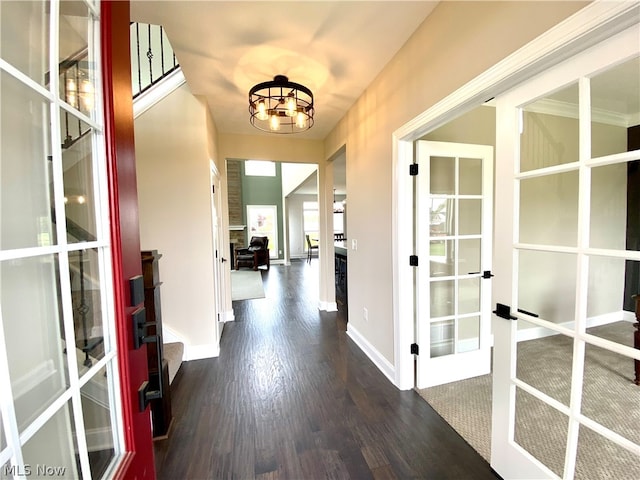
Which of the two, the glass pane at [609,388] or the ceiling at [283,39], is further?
the ceiling at [283,39]

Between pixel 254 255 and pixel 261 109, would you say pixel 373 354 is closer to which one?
pixel 261 109

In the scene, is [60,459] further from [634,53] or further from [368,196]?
[368,196]

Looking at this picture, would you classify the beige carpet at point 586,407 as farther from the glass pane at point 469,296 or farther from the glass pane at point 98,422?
the glass pane at point 98,422

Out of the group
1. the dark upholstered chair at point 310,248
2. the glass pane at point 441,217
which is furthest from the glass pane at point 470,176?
the dark upholstered chair at point 310,248

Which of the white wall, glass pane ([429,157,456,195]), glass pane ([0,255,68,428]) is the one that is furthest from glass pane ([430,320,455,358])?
glass pane ([0,255,68,428])

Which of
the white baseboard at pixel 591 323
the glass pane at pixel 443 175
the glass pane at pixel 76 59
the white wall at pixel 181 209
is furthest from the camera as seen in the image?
the white wall at pixel 181 209

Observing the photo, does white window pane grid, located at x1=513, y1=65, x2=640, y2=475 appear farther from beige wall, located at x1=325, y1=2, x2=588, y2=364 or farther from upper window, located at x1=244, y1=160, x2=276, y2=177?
upper window, located at x1=244, y1=160, x2=276, y2=177

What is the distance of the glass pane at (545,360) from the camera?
1.18 m

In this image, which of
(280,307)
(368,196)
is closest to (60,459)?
(368,196)

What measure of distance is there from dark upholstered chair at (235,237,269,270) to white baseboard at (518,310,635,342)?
25.0ft

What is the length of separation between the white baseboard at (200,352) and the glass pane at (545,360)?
2.71 m

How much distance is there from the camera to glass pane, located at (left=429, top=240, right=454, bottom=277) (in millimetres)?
2275

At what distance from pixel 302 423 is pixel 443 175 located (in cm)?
223

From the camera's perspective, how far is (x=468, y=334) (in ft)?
7.75
